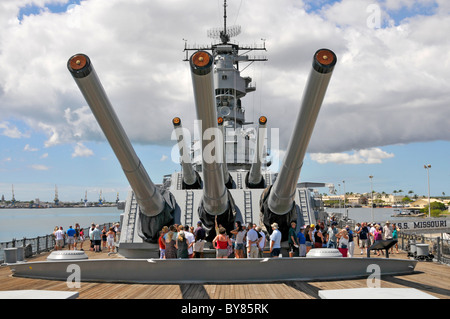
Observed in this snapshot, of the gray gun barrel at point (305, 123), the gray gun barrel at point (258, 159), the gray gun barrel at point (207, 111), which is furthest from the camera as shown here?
the gray gun barrel at point (258, 159)

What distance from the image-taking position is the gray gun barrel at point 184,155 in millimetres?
9484

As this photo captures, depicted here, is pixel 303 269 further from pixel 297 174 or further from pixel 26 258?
pixel 26 258

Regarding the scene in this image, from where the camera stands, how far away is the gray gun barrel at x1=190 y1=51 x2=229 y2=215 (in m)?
4.62

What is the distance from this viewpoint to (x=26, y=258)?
36.0 feet

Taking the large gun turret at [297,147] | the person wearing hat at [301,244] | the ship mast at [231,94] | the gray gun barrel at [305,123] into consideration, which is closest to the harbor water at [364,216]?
the ship mast at [231,94]

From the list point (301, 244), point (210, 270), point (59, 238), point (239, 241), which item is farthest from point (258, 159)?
point (59, 238)

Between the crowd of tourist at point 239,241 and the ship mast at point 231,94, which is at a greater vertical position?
the ship mast at point 231,94

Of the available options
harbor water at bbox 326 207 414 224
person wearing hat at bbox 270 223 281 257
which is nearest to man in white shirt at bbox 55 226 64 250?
person wearing hat at bbox 270 223 281 257

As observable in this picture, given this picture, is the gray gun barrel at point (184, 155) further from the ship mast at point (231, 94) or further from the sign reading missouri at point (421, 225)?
the sign reading missouri at point (421, 225)

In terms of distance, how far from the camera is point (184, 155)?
33.4ft

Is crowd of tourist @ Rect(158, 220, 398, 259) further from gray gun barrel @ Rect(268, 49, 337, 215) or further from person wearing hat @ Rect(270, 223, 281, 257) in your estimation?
gray gun barrel @ Rect(268, 49, 337, 215)

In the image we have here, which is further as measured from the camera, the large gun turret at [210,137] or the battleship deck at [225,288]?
the battleship deck at [225,288]

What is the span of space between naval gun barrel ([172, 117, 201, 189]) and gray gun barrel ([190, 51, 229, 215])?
3221 millimetres
